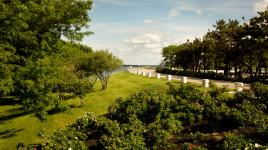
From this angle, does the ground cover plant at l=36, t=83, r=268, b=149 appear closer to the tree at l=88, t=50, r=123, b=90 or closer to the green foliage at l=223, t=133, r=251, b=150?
the green foliage at l=223, t=133, r=251, b=150

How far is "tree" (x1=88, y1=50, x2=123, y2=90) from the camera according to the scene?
1710 inches

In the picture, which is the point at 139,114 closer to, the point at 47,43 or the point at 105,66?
the point at 47,43

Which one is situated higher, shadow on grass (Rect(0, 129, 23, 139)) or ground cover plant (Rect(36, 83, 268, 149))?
ground cover plant (Rect(36, 83, 268, 149))

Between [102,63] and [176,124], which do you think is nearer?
[176,124]

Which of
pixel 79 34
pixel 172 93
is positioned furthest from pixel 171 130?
pixel 79 34

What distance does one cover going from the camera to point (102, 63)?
1725 inches

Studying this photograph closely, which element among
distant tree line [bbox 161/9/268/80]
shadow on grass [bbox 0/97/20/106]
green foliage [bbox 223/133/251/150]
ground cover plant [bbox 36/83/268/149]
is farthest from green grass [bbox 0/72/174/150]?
distant tree line [bbox 161/9/268/80]

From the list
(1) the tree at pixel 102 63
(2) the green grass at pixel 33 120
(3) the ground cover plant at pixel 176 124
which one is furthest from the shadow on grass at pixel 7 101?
(3) the ground cover plant at pixel 176 124

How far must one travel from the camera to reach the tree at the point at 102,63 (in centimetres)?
4344

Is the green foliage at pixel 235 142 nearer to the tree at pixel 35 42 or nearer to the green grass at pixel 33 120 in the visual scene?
the tree at pixel 35 42

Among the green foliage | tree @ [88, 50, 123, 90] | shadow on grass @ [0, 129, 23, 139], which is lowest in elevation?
shadow on grass @ [0, 129, 23, 139]

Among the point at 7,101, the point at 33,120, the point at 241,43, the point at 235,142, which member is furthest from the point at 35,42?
the point at 241,43

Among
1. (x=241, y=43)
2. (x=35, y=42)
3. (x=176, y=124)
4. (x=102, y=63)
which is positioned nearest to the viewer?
(x=176, y=124)

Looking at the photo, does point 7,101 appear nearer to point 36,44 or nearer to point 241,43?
point 36,44
